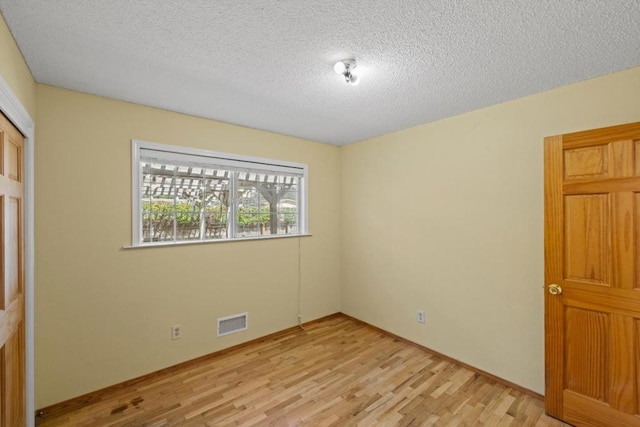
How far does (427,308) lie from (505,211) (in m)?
1.23

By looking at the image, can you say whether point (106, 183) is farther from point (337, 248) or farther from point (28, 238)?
point (337, 248)

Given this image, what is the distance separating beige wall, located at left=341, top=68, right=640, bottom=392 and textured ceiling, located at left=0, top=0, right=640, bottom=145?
24 cm

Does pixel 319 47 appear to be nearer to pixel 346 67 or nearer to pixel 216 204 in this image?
pixel 346 67

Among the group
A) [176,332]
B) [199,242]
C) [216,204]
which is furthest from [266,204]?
[176,332]

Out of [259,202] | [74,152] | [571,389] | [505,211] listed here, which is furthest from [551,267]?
[74,152]

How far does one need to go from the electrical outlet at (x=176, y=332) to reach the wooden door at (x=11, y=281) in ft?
3.12

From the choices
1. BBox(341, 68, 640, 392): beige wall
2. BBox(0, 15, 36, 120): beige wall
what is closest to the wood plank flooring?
BBox(341, 68, 640, 392): beige wall

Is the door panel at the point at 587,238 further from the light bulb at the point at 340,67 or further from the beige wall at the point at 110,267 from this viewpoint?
the beige wall at the point at 110,267

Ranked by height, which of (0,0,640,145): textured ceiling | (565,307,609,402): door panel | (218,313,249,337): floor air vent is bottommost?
(218,313,249,337): floor air vent

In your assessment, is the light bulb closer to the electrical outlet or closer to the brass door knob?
the brass door knob

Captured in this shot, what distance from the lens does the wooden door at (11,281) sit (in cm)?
141

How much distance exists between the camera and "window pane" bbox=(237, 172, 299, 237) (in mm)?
3113

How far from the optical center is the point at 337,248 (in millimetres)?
3898

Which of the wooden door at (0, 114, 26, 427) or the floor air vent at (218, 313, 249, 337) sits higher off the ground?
the wooden door at (0, 114, 26, 427)
